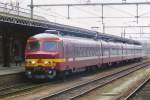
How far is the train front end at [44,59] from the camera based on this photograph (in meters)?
25.5

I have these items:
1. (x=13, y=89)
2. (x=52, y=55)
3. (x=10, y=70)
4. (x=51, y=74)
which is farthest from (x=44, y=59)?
(x=13, y=89)

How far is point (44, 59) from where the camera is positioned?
25.5 m

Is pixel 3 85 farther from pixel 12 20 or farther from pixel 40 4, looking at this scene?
pixel 40 4

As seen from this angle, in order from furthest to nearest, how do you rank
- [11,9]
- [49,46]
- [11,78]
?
[11,9], [49,46], [11,78]

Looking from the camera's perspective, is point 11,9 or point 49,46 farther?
point 11,9

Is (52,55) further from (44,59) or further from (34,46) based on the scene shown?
(34,46)

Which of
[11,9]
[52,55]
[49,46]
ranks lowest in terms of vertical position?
[52,55]

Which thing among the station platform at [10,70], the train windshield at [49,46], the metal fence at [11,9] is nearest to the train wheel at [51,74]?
the train windshield at [49,46]

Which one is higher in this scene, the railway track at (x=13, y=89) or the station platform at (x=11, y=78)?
the station platform at (x=11, y=78)

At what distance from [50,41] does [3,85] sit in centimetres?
419

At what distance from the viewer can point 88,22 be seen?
2330 inches

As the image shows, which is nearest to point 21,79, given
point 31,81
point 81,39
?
point 31,81

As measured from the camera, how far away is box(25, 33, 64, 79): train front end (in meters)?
25.5

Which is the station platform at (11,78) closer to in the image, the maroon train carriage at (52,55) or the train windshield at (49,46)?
the maroon train carriage at (52,55)
